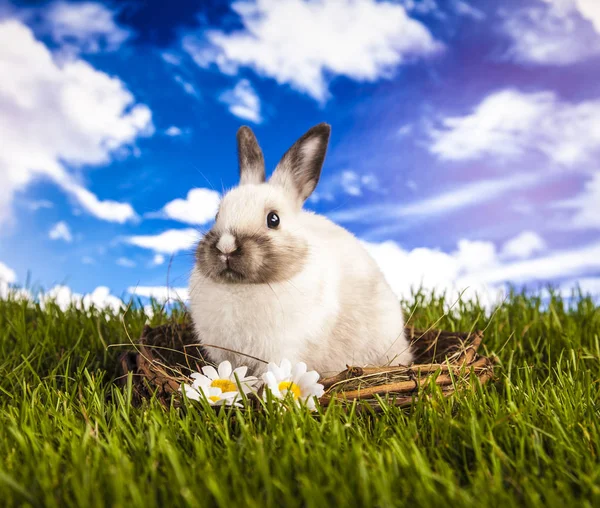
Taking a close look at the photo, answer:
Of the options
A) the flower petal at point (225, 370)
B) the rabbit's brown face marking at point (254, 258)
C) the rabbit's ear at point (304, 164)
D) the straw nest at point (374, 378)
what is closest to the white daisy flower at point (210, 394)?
the straw nest at point (374, 378)

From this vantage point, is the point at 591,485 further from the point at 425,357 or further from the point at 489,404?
the point at 425,357

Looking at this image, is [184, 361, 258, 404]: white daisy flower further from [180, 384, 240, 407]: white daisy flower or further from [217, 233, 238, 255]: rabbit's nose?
[217, 233, 238, 255]: rabbit's nose

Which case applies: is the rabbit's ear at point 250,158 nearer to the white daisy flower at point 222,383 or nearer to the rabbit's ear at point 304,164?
the rabbit's ear at point 304,164

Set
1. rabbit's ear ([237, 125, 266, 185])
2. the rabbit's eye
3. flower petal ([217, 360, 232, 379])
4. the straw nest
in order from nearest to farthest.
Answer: the straw nest < flower petal ([217, 360, 232, 379]) < the rabbit's eye < rabbit's ear ([237, 125, 266, 185])

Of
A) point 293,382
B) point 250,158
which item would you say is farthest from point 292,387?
point 250,158

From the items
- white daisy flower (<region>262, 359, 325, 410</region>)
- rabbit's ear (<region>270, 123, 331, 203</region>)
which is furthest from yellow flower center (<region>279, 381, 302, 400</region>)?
rabbit's ear (<region>270, 123, 331, 203</region>)

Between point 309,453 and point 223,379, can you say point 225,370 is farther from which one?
point 309,453

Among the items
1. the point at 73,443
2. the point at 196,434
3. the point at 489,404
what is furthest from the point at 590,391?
the point at 73,443
